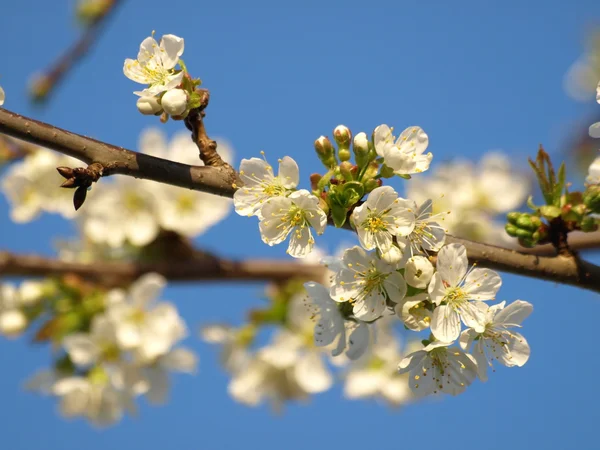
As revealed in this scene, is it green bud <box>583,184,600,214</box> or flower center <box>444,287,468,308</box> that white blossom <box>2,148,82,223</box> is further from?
green bud <box>583,184,600,214</box>

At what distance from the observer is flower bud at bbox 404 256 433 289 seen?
1.59 metres

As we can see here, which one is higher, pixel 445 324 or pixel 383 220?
pixel 383 220

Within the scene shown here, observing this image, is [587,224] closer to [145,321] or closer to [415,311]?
[415,311]

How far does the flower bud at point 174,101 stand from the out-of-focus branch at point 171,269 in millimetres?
1970

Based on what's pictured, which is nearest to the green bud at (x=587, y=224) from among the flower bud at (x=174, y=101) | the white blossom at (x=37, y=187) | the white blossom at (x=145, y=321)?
the flower bud at (x=174, y=101)

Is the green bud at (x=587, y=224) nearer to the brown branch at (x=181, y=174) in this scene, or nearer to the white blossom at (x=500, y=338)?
the brown branch at (x=181, y=174)

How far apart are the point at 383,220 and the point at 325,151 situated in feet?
0.86

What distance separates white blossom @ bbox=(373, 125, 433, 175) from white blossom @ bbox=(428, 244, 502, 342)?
0.25 meters

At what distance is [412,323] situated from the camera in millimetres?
1626

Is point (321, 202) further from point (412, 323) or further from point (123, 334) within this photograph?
point (123, 334)

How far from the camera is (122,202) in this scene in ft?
12.3

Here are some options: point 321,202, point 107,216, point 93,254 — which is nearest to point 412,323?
point 321,202

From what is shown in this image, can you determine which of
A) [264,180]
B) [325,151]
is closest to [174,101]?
[264,180]

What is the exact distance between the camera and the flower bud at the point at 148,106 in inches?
68.4
